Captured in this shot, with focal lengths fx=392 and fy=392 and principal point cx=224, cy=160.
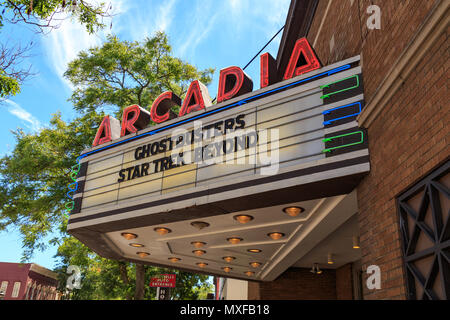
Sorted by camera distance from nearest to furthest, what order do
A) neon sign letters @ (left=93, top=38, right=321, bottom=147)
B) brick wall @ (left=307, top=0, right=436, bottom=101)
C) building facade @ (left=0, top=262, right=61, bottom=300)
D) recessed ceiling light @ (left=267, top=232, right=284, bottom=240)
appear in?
1. brick wall @ (left=307, top=0, right=436, bottom=101)
2. neon sign letters @ (left=93, top=38, right=321, bottom=147)
3. recessed ceiling light @ (left=267, top=232, right=284, bottom=240)
4. building facade @ (left=0, top=262, right=61, bottom=300)

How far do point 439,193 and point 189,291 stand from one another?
72.9 ft

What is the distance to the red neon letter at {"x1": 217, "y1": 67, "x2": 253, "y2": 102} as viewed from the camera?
8.65m

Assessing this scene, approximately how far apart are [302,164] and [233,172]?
1.49 meters

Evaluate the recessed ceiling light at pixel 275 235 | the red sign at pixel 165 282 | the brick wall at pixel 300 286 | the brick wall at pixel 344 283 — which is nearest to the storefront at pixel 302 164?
the recessed ceiling light at pixel 275 235

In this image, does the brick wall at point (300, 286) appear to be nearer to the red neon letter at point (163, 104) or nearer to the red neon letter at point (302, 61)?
the red neon letter at point (163, 104)

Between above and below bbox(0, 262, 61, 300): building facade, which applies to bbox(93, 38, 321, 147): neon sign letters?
above

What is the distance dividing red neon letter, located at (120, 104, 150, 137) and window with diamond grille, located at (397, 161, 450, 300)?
279 inches

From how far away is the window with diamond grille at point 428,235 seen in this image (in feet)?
14.0

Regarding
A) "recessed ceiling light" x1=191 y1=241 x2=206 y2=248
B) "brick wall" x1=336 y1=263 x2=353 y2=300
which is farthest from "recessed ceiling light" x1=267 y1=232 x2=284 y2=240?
"brick wall" x1=336 y1=263 x2=353 y2=300

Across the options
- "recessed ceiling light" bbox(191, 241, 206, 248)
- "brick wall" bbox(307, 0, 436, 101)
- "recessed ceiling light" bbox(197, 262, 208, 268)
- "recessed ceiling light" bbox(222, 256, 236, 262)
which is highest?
"brick wall" bbox(307, 0, 436, 101)

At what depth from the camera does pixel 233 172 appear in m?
7.66

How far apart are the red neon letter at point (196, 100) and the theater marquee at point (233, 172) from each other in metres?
0.09

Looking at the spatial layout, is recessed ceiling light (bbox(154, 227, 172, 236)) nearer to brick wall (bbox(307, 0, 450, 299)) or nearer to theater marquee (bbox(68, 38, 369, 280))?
theater marquee (bbox(68, 38, 369, 280))

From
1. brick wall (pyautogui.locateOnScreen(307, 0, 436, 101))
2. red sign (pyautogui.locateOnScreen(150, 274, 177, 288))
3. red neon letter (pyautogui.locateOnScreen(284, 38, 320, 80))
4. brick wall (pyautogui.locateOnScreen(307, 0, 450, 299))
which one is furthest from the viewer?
red sign (pyautogui.locateOnScreen(150, 274, 177, 288))
